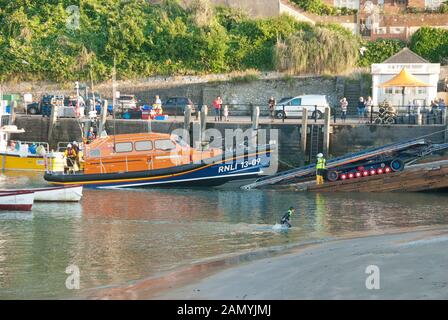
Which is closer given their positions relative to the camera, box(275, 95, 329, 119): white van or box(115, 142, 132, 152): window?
box(115, 142, 132, 152): window

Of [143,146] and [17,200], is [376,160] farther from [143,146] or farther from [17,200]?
[17,200]

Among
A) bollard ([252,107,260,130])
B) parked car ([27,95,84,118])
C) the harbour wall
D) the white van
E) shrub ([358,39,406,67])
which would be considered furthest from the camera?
shrub ([358,39,406,67])

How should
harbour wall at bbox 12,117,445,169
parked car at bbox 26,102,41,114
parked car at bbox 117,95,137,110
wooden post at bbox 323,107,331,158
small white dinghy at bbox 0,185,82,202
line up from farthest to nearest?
parked car at bbox 26,102,41,114 < parked car at bbox 117,95,137,110 < harbour wall at bbox 12,117,445,169 < wooden post at bbox 323,107,331,158 < small white dinghy at bbox 0,185,82,202

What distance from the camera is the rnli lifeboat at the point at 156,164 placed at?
34.6 metres

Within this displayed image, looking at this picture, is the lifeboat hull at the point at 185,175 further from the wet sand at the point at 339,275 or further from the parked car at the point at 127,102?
the wet sand at the point at 339,275

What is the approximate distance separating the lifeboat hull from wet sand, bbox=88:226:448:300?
38.5 ft

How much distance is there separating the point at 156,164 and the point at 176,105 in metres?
9.76

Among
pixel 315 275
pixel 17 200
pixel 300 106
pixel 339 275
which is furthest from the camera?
pixel 300 106

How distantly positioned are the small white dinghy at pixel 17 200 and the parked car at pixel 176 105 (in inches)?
616

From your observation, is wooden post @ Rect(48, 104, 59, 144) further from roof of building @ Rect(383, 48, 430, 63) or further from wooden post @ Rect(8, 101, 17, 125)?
roof of building @ Rect(383, 48, 430, 63)

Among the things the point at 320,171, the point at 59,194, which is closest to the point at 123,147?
the point at 59,194

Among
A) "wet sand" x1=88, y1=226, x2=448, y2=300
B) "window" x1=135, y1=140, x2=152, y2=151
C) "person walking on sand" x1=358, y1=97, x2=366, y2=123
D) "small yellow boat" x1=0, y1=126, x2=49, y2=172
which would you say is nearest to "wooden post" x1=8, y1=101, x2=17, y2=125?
"small yellow boat" x1=0, y1=126, x2=49, y2=172

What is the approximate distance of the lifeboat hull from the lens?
113ft

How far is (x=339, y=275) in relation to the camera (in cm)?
1883
